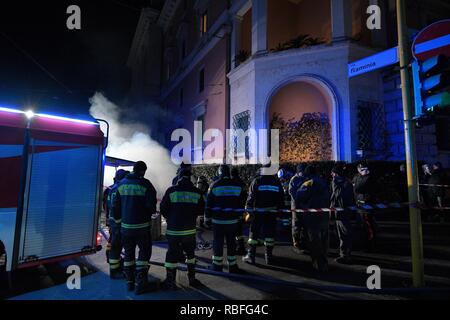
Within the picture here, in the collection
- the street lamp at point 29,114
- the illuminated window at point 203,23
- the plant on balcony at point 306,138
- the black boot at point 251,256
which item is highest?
the illuminated window at point 203,23

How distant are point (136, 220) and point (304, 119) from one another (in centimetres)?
852

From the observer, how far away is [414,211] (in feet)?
13.2

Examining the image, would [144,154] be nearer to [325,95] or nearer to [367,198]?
[325,95]

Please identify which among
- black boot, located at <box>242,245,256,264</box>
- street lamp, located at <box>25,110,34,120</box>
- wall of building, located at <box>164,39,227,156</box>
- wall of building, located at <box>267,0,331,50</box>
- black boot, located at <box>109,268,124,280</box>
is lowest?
black boot, located at <box>109,268,124,280</box>

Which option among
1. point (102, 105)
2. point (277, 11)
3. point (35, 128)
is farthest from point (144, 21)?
point (35, 128)

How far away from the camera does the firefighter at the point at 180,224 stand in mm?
4273

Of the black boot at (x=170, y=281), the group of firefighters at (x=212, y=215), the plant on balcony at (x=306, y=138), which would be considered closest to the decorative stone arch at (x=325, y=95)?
the plant on balcony at (x=306, y=138)

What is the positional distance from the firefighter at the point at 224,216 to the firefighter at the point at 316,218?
1231mm

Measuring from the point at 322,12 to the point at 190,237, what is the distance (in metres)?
12.6

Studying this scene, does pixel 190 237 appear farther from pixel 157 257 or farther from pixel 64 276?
pixel 64 276

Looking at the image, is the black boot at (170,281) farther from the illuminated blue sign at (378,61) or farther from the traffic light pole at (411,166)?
the illuminated blue sign at (378,61)

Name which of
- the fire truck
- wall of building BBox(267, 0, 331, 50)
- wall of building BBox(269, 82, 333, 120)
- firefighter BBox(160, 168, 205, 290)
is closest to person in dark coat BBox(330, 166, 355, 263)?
firefighter BBox(160, 168, 205, 290)

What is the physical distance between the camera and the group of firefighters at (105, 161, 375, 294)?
4.29 metres

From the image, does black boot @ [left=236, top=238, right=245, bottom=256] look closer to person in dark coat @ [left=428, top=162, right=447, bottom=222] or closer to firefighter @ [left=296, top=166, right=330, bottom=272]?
firefighter @ [left=296, top=166, right=330, bottom=272]
